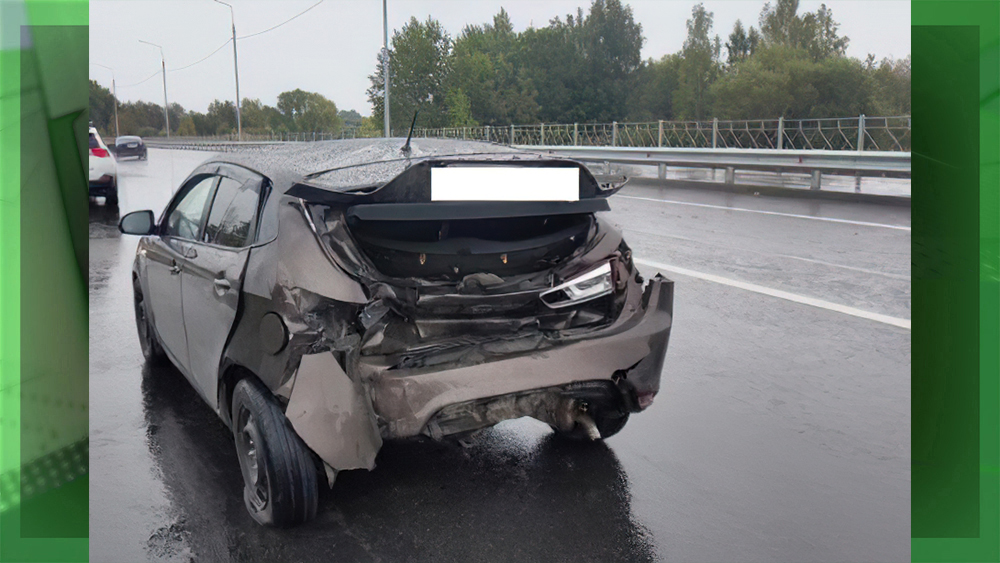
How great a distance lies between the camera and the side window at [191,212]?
3971mm

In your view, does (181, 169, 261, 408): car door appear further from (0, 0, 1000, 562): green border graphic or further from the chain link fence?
the chain link fence

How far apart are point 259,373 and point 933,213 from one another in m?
11.5

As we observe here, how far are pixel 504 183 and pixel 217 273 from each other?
1276 mm

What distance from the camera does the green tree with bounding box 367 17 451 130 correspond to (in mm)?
79875

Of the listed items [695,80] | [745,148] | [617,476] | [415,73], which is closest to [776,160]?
[745,148]

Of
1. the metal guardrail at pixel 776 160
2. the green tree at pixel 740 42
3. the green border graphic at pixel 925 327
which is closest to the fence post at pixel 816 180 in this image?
the metal guardrail at pixel 776 160

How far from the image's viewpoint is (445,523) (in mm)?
3119

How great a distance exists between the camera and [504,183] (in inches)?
131

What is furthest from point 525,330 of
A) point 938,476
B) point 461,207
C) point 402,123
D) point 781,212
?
point 402,123

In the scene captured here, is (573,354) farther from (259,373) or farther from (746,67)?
(746,67)

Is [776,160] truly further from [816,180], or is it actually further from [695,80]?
[695,80]

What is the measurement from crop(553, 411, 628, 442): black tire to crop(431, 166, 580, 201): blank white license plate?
110cm

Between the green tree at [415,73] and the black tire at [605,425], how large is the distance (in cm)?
7546

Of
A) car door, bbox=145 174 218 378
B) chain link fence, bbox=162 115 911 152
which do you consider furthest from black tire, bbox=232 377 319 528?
chain link fence, bbox=162 115 911 152
